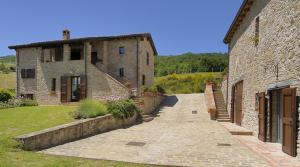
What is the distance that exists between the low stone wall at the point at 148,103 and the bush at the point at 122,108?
1600 mm

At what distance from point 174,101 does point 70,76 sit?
951cm

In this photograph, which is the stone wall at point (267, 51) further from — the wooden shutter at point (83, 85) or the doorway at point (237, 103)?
the wooden shutter at point (83, 85)

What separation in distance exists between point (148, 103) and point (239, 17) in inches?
332

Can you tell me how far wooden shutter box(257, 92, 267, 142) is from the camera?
37.0ft

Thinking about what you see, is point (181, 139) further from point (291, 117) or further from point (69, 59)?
point (69, 59)

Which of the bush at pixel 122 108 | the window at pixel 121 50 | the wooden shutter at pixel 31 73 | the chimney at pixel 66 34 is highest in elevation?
the chimney at pixel 66 34

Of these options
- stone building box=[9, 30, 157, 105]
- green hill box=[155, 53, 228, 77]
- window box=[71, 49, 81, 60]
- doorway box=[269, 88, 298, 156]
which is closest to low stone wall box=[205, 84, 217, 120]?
stone building box=[9, 30, 157, 105]

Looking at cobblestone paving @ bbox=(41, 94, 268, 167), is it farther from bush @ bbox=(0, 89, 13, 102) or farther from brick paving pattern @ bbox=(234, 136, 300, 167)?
bush @ bbox=(0, 89, 13, 102)

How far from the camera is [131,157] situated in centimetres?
848

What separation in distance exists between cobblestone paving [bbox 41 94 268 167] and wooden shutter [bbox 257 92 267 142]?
1158mm

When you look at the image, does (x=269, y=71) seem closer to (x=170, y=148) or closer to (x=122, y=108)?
(x=170, y=148)

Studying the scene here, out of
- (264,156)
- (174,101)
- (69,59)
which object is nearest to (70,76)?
(69,59)

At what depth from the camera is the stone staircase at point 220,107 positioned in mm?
18766

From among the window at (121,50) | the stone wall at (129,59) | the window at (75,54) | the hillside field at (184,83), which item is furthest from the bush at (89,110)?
the hillside field at (184,83)
